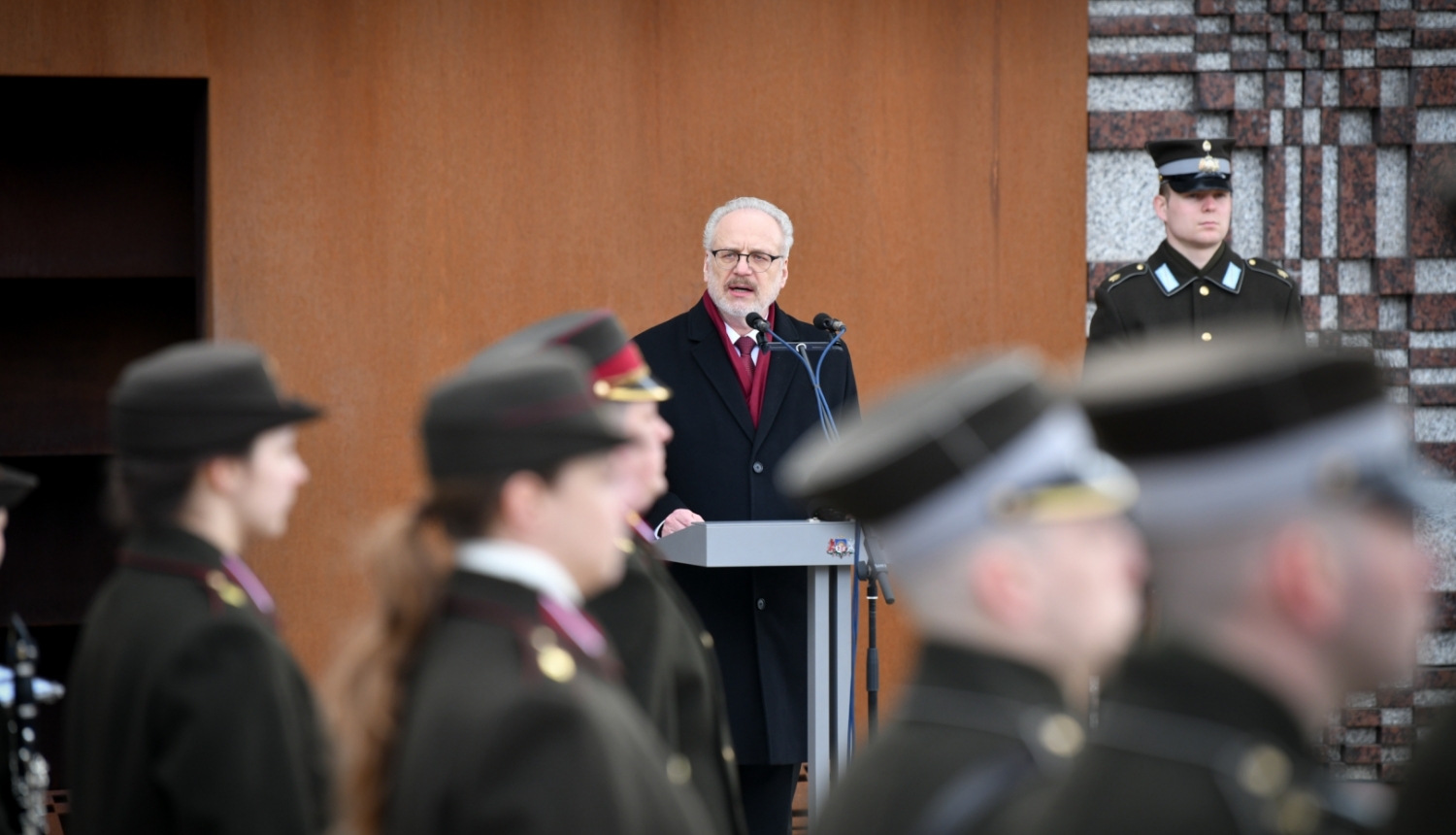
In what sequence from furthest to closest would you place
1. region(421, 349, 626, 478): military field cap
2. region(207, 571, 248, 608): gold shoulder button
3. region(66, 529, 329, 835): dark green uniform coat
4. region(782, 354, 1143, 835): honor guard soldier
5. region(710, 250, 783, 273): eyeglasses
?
region(710, 250, 783, 273): eyeglasses
region(207, 571, 248, 608): gold shoulder button
region(66, 529, 329, 835): dark green uniform coat
region(421, 349, 626, 478): military field cap
region(782, 354, 1143, 835): honor guard soldier

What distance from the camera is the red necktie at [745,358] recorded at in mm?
3770

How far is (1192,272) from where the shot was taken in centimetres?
392

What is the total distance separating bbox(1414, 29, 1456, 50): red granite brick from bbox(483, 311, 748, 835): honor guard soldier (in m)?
3.48

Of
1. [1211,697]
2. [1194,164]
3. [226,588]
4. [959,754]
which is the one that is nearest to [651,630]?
[226,588]

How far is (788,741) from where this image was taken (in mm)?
3406

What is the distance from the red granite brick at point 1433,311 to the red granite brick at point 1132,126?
87 centimetres

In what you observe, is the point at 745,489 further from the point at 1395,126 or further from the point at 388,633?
the point at 1395,126

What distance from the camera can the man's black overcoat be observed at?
11.3 ft

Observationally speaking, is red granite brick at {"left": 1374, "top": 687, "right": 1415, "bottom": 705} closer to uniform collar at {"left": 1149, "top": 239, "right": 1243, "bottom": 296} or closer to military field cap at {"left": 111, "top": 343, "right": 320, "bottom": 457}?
uniform collar at {"left": 1149, "top": 239, "right": 1243, "bottom": 296}

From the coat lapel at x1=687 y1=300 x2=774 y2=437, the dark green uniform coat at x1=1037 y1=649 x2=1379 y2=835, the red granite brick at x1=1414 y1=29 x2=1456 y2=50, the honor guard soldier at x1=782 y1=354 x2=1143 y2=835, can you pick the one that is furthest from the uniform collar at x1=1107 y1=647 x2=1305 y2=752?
the red granite brick at x1=1414 y1=29 x2=1456 y2=50

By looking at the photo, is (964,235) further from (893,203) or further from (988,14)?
(988,14)

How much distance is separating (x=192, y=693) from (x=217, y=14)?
313 cm

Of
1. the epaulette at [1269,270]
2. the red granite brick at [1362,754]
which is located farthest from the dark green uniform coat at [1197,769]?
the red granite brick at [1362,754]

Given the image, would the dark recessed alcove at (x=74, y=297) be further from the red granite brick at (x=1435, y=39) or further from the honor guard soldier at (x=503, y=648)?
the red granite brick at (x=1435, y=39)
